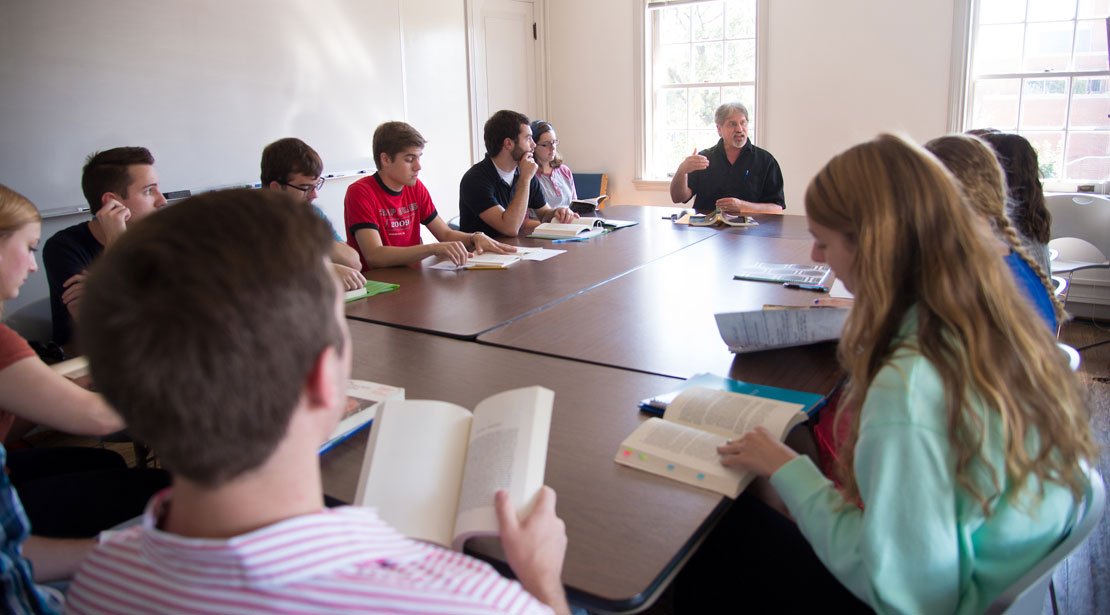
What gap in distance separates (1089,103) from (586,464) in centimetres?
495

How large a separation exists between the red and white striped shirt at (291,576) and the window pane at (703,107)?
5.68m

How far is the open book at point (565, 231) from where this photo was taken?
3.52m

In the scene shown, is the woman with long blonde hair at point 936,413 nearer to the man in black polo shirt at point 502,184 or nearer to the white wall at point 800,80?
the man in black polo shirt at point 502,184

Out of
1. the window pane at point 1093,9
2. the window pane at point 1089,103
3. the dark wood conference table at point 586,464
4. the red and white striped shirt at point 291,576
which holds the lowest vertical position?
the dark wood conference table at point 586,464

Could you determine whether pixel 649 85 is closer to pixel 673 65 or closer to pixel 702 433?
pixel 673 65

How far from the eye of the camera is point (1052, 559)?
0.91 m

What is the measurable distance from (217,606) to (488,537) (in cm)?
50

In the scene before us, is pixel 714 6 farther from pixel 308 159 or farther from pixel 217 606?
→ pixel 217 606

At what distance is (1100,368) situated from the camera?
3613 millimetres

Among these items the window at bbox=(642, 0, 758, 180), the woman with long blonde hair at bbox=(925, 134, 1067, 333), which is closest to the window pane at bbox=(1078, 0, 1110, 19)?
the window at bbox=(642, 0, 758, 180)

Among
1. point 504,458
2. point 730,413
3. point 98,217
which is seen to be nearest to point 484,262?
point 98,217

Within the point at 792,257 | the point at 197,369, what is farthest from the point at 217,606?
the point at 792,257

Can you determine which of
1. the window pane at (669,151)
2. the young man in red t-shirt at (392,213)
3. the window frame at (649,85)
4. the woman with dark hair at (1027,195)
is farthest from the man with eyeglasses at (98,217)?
the window pane at (669,151)

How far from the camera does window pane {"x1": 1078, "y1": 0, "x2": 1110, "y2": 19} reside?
4.46m
